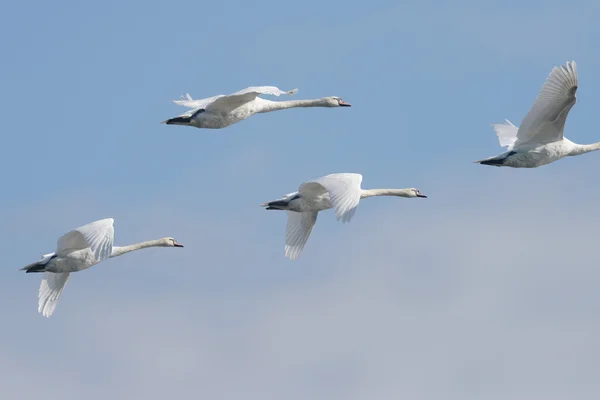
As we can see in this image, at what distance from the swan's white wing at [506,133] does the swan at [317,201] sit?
2583 mm

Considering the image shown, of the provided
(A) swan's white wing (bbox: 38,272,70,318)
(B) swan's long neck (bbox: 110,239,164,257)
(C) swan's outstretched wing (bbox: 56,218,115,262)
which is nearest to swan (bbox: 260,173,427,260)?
(B) swan's long neck (bbox: 110,239,164,257)

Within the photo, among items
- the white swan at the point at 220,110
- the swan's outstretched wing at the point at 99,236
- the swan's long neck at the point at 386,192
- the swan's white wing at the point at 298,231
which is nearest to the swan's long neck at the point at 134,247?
the swan's outstretched wing at the point at 99,236

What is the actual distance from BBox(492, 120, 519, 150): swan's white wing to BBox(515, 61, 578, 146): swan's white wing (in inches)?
93.5

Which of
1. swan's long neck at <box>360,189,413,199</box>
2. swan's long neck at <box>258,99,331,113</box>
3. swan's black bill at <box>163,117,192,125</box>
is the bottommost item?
swan's long neck at <box>360,189,413,199</box>

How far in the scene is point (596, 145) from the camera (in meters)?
43.9

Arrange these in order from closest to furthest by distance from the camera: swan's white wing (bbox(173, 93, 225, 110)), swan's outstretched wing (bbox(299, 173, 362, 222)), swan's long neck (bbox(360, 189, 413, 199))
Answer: swan's outstretched wing (bbox(299, 173, 362, 222))
swan's white wing (bbox(173, 93, 225, 110))
swan's long neck (bbox(360, 189, 413, 199))

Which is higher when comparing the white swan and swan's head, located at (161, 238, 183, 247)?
the white swan

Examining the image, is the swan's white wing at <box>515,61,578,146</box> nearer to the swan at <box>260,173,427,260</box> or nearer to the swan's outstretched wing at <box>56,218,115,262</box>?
the swan at <box>260,173,427,260</box>

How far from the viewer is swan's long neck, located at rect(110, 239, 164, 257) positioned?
4450 centimetres

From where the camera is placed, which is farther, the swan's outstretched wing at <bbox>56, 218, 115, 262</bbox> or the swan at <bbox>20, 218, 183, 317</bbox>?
the swan at <bbox>20, 218, 183, 317</bbox>

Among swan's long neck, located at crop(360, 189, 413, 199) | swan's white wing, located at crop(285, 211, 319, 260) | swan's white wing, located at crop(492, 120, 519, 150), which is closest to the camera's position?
swan's white wing, located at crop(285, 211, 319, 260)

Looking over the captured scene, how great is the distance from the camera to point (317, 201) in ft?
138

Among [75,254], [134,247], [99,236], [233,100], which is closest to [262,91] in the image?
[233,100]

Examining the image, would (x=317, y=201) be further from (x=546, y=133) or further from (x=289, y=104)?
(x=546, y=133)
